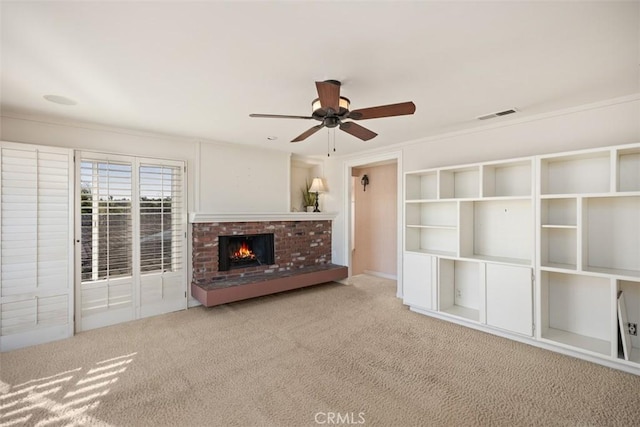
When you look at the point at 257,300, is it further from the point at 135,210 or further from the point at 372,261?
the point at 372,261

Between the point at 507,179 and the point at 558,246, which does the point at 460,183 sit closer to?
the point at 507,179

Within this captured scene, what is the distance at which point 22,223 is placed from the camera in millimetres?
3082

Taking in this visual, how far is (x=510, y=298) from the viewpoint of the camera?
3164 millimetres

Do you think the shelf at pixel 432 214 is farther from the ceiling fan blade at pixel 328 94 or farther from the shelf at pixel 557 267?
the ceiling fan blade at pixel 328 94

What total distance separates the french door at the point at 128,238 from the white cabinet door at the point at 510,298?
400cm

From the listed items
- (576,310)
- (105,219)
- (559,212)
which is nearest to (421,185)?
(559,212)

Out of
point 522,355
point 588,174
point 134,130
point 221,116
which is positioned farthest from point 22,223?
point 588,174

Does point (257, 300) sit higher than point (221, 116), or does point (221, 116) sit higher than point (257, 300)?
point (221, 116)

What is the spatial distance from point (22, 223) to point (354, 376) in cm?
367

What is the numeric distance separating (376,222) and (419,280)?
7.96 ft

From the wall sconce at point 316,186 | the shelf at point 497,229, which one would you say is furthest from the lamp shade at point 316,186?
the shelf at point 497,229

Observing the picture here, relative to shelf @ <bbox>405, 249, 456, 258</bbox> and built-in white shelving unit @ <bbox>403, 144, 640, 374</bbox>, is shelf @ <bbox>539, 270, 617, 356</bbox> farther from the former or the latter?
shelf @ <bbox>405, 249, 456, 258</bbox>

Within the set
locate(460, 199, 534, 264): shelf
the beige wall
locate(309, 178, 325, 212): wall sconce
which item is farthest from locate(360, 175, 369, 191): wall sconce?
locate(460, 199, 534, 264): shelf
